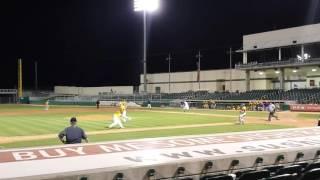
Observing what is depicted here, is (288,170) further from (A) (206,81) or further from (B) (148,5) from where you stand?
(A) (206,81)

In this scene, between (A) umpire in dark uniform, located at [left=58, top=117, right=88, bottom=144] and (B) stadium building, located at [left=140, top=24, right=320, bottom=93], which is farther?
(B) stadium building, located at [left=140, top=24, right=320, bottom=93]

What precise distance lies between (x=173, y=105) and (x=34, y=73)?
39896 mm

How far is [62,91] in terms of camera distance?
322 feet

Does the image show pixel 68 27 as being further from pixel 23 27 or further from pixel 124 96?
pixel 124 96

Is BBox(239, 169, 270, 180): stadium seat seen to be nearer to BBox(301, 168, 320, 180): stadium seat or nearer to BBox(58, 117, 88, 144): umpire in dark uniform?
BBox(301, 168, 320, 180): stadium seat

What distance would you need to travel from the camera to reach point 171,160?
7.98 m

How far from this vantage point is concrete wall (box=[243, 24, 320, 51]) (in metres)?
63.9

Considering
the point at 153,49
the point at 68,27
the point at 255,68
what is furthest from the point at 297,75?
the point at 68,27

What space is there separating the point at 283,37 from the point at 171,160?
209 ft

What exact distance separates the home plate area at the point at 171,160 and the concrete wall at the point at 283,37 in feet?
186

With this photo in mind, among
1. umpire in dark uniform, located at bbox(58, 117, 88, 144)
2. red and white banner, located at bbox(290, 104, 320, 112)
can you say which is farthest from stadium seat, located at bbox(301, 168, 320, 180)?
red and white banner, located at bbox(290, 104, 320, 112)

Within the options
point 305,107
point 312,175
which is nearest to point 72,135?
point 312,175

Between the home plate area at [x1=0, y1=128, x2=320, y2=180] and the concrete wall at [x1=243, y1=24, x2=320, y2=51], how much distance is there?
56.7m

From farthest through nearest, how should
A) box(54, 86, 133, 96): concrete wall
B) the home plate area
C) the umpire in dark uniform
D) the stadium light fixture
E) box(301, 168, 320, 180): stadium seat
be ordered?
box(54, 86, 133, 96): concrete wall, the stadium light fixture, the umpire in dark uniform, box(301, 168, 320, 180): stadium seat, the home plate area
